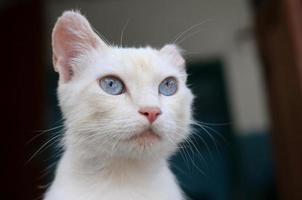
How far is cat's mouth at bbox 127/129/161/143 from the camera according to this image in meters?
0.74

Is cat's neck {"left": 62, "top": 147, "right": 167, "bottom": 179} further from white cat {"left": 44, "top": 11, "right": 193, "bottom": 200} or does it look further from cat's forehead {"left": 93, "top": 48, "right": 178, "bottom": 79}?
cat's forehead {"left": 93, "top": 48, "right": 178, "bottom": 79}

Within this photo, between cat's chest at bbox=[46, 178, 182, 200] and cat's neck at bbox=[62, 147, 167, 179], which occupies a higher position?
cat's neck at bbox=[62, 147, 167, 179]

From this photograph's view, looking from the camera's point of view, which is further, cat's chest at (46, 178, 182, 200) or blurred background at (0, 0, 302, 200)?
blurred background at (0, 0, 302, 200)

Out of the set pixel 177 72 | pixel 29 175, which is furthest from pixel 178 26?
pixel 177 72

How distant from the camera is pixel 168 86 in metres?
0.81

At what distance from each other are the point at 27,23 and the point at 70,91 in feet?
6.07

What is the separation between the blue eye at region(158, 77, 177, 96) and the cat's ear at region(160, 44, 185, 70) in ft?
0.19

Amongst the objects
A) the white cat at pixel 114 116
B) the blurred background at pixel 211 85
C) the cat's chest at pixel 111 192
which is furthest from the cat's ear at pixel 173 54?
the blurred background at pixel 211 85

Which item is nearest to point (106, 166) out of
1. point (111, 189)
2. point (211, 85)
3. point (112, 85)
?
point (111, 189)

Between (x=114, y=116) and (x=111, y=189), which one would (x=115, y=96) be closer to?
(x=114, y=116)

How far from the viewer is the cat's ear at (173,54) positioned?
2.83ft

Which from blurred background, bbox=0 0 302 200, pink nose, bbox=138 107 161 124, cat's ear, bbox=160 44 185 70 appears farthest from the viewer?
blurred background, bbox=0 0 302 200

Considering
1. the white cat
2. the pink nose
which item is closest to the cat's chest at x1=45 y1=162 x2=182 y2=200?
the white cat

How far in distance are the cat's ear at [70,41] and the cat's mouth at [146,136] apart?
181 millimetres
